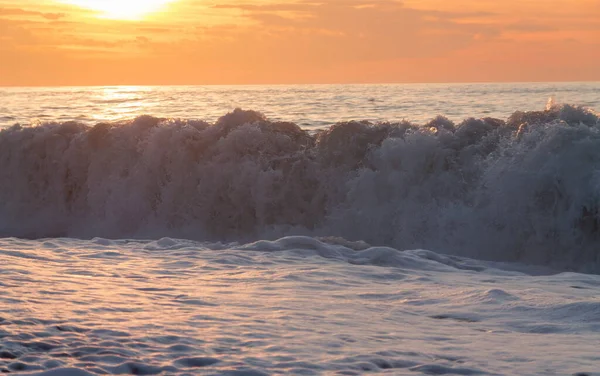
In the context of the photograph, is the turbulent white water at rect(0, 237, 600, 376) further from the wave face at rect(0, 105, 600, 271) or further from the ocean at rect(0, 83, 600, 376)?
the wave face at rect(0, 105, 600, 271)

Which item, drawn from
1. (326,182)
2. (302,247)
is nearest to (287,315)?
(302,247)

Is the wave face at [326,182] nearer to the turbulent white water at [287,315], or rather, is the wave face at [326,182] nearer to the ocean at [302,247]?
the ocean at [302,247]

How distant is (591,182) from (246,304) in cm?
721

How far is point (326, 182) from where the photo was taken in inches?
578

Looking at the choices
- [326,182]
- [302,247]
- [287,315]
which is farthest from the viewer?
[326,182]

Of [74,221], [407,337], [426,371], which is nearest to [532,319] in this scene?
[407,337]

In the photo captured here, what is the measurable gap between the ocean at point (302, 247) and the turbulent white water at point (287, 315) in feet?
0.08

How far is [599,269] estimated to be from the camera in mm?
11438

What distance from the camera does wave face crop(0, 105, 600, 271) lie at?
12.2m

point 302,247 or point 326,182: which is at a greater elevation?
point 326,182

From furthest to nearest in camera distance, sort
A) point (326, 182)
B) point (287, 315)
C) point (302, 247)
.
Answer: point (326, 182) → point (302, 247) → point (287, 315)

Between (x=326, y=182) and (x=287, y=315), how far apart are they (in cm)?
816

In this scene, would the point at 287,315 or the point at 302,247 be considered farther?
the point at 302,247

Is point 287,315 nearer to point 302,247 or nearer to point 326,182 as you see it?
point 302,247
